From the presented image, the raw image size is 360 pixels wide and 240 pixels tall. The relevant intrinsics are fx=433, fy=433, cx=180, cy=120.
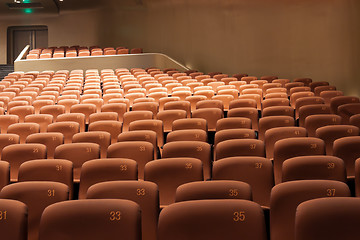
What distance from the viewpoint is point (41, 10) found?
1662cm

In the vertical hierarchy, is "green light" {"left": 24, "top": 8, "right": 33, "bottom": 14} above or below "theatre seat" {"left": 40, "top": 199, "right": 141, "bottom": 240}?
above

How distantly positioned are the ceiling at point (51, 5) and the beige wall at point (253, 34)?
1.03m

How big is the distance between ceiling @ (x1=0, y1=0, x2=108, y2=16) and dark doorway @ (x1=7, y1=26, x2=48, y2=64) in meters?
0.91

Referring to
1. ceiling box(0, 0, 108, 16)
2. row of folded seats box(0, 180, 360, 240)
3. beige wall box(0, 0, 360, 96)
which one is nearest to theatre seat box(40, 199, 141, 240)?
row of folded seats box(0, 180, 360, 240)

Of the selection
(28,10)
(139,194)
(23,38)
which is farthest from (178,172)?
(23,38)

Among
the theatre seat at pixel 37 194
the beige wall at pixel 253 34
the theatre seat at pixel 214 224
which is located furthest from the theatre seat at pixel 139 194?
the beige wall at pixel 253 34

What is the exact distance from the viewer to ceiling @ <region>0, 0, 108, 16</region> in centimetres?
1545

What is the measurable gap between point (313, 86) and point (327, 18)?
55.3 inches

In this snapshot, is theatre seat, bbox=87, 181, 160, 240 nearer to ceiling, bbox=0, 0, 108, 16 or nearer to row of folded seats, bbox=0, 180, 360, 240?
row of folded seats, bbox=0, 180, 360, 240

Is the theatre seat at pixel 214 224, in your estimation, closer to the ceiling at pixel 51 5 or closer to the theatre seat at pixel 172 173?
the theatre seat at pixel 172 173

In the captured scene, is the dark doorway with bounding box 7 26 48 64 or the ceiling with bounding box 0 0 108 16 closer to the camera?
the ceiling with bounding box 0 0 108 16

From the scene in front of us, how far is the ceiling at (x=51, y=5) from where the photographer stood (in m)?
15.5

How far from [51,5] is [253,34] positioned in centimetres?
921

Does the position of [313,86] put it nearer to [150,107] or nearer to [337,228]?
[150,107]
